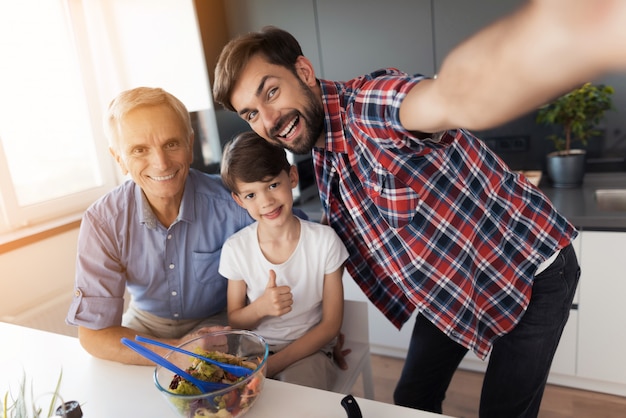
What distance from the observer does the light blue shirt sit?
45.4 inches

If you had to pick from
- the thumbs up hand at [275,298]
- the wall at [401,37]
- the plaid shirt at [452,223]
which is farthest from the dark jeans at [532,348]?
the wall at [401,37]

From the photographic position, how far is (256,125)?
1.00 m

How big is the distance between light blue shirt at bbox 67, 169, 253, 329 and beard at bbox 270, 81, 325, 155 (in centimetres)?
37

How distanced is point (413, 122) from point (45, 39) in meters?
2.45

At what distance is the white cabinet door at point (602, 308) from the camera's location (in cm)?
158

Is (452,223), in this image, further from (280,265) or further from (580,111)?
(580,111)

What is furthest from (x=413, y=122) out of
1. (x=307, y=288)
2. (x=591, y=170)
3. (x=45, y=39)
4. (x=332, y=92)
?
(x=45, y=39)

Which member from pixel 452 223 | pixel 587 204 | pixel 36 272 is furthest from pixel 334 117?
pixel 36 272

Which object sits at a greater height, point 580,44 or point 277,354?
point 580,44

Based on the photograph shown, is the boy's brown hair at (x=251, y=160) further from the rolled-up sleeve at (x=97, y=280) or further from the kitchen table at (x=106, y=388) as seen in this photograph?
the kitchen table at (x=106, y=388)

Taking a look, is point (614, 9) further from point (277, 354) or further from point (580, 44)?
point (277, 354)

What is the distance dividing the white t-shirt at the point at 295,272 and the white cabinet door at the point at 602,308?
1.03 meters

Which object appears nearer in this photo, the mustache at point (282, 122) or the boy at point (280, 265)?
the mustache at point (282, 122)

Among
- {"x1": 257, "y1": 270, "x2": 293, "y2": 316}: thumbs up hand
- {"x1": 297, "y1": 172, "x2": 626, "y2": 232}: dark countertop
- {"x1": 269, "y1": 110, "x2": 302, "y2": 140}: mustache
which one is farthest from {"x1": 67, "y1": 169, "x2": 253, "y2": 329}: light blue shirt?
{"x1": 297, "y1": 172, "x2": 626, "y2": 232}: dark countertop
